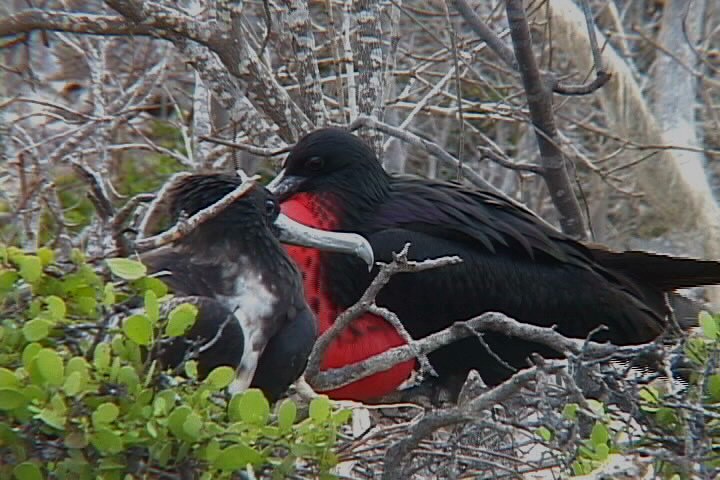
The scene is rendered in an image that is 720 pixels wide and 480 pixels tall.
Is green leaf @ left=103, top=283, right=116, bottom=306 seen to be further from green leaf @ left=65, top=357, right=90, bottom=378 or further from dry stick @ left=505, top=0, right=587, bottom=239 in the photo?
dry stick @ left=505, top=0, right=587, bottom=239

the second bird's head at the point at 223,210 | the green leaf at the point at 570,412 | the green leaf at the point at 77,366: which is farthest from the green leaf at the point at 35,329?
the second bird's head at the point at 223,210

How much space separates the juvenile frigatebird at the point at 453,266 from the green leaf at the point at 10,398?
2.10 m

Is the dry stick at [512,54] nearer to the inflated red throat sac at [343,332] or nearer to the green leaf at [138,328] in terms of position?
the inflated red throat sac at [343,332]

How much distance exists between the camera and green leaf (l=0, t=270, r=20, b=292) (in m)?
2.39

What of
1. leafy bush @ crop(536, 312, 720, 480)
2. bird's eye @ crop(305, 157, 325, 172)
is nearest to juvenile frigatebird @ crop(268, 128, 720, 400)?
bird's eye @ crop(305, 157, 325, 172)

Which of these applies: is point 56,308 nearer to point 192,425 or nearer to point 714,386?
point 192,425

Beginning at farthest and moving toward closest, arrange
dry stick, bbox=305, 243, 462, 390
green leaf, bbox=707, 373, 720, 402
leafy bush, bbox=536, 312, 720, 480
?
dry stick, bbox=305, 243, 462, 390, green leaf, bbox=707, 373, 720, 402, leafy bush, bbox=536, 312, 720, 480

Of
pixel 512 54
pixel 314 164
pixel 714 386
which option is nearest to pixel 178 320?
pixel 714 386

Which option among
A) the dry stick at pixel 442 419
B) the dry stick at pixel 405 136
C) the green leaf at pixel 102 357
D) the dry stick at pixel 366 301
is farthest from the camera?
the dry stick at pixel 405 136

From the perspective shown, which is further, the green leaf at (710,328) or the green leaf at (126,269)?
the green leaf at (710,328)

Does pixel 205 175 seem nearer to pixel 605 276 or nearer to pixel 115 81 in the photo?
pixel 605 276

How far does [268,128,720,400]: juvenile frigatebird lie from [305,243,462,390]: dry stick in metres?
0.57

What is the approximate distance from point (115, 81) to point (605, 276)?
236 centimetres

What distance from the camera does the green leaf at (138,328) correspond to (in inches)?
92.6
